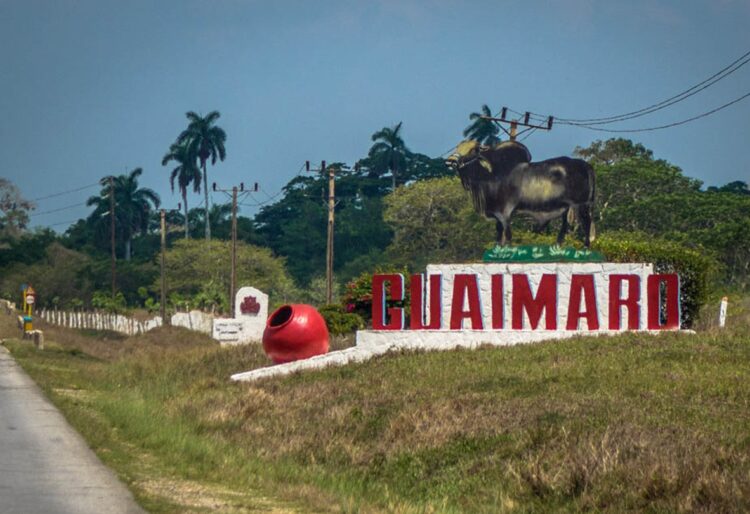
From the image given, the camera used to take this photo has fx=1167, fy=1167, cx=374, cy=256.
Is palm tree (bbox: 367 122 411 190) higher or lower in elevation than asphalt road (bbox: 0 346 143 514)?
higher

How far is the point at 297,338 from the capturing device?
3216cm

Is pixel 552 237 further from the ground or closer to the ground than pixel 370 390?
further from the ground

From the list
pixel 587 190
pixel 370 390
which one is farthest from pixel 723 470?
pixel 587 190

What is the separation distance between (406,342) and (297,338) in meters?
3.01

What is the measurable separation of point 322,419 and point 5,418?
5.85 m

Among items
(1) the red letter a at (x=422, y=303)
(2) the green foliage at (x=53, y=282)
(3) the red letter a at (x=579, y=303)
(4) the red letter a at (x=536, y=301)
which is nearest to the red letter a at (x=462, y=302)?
(1) the red letter a at (x=422, y=303)

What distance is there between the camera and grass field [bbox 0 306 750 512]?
14477 mm

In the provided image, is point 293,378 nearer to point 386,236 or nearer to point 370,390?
point 370,390

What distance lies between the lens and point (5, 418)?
2044 cm

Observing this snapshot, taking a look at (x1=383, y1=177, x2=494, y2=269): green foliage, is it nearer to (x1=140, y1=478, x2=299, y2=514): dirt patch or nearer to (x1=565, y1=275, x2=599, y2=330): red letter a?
(x1=565, y1=275, x2=599, y2=330): red letter a

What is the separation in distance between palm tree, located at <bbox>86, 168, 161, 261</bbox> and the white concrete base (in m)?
98.3

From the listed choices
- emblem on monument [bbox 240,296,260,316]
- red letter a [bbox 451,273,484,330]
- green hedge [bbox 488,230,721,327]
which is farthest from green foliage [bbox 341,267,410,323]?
emblem on monument [bbox 240,296,260,316]

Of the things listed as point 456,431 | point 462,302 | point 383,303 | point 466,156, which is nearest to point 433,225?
point 466,156

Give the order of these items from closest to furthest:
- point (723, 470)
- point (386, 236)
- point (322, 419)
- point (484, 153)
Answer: point (723, 470)
point (322, 419)
point (484, 153)
point (386, 236)
